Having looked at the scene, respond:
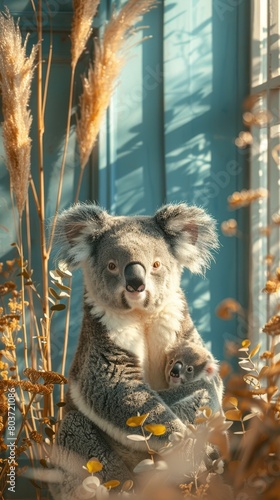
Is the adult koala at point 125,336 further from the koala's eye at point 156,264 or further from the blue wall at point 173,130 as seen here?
the blue wall at point 173,130

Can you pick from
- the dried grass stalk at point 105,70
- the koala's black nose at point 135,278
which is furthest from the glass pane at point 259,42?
the koala's black nose at point 135,278

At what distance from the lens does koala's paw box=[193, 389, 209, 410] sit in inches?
74.5

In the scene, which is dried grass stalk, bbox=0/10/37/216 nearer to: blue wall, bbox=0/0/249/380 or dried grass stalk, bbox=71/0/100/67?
dried grass stalk, bbox=71/0/100/67

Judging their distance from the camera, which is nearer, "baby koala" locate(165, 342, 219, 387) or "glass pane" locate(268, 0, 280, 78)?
"baby koala" locate(165, 342, 219, 387)

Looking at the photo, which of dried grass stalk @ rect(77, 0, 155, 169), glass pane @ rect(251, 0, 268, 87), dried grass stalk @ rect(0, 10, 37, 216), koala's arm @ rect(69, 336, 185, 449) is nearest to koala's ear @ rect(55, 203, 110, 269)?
koala's arm @ rect(69, 336, 185, 449)

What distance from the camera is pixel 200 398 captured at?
6.23ft

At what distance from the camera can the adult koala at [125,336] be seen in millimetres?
1910

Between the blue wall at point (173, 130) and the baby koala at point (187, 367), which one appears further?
the blue wall at point (173, 130)

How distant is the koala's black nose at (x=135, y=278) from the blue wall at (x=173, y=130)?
194 centimetres

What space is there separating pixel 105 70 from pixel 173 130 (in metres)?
0.67

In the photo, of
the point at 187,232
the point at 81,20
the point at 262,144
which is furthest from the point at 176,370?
the point at 262,144

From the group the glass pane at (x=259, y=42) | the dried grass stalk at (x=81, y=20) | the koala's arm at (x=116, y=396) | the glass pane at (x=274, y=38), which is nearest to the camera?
the koala's arm at (x=116, y=396)

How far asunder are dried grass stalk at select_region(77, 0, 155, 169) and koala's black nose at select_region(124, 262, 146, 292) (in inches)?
62.6

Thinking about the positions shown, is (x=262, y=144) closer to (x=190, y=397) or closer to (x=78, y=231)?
(x=78, y=231)
